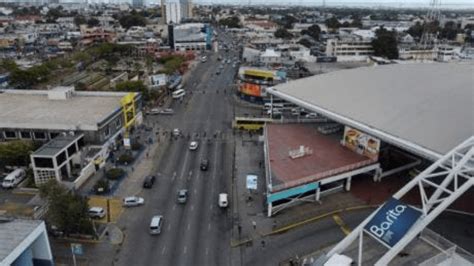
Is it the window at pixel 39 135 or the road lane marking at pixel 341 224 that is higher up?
the window at pixel 39 135

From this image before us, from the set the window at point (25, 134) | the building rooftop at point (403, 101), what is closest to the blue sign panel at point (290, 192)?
the building rooftop at point (403, 101)

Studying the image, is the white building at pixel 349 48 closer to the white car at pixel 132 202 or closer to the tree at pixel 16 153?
the white car at pixel 132 202

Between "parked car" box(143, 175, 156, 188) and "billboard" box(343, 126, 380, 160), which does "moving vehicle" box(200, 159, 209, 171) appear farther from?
"billboard" box(343, 126, 380, 160)

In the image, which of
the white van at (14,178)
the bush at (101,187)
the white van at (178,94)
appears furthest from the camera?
the white van at (178,94)

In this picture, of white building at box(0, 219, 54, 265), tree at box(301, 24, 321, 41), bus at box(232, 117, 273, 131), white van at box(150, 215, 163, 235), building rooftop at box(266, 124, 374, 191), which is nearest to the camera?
white building at box(0, 219, 54, 265)

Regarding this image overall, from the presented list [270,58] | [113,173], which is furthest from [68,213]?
[270,58]

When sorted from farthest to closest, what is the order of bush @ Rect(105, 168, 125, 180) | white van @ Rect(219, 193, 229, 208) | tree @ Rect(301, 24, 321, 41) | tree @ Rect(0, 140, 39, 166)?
tree @ Rect(301, 24, 321, 41), bush @ Rect(105, 168, 125, 180), tree @ Rect(0, 140, 39, 166), white van @ Rect(219, 193, 229, 208)

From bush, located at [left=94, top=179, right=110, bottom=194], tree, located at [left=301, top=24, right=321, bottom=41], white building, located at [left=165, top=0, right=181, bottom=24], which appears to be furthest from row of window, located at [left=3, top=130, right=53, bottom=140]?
white building, located at [left=165, top=0, right=181, bottom=24]
